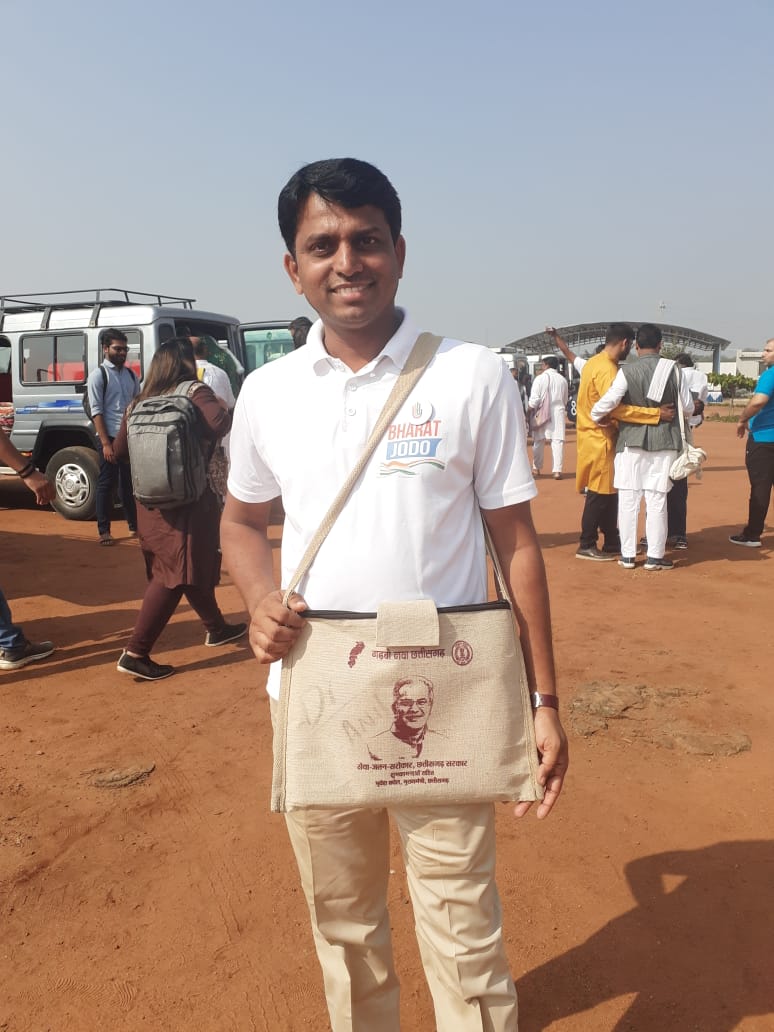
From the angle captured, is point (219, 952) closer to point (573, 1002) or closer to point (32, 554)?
point (573, 1002)

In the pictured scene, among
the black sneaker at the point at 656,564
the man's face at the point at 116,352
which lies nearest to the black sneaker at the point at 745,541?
the black sneaker at the point at 656,564

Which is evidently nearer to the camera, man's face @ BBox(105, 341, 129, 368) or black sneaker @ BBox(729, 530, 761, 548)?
man's face @ BBox(105, 341, 129, 368)

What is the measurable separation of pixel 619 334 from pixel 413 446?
605 cm

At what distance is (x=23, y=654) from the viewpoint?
4.61 m

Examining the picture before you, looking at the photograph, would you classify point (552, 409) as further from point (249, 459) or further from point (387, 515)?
point (387, 515)

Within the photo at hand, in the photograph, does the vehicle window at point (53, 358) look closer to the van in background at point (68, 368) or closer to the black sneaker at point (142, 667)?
the van in background at point (68, 368)

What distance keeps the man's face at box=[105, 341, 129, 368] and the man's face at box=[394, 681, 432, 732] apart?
676 centimetres

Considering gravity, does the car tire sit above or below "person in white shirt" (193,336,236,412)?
below

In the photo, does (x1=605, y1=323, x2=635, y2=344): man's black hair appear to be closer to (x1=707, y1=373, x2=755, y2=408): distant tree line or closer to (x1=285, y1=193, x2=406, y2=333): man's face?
(x1=285, y1=193, x2=406, y2=333): man's face

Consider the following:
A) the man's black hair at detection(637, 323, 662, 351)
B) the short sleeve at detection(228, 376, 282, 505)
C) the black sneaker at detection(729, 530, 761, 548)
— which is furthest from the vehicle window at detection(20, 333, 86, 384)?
the short sleeve at detection(228, 376, 282, 505)

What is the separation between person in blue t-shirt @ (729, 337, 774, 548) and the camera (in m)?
7.13

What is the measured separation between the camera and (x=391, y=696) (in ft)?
4.54

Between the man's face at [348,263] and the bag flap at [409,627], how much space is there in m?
0.56

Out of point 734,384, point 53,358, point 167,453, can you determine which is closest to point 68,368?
point 53,358
